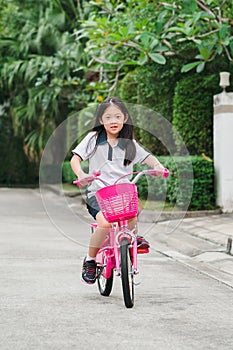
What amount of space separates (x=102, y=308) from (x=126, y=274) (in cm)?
43

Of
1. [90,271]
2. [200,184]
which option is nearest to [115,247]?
[90,271]

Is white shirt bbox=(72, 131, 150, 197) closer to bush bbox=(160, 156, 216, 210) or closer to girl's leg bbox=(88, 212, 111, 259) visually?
girl's leg bbox=(88, 212, 111, 259)

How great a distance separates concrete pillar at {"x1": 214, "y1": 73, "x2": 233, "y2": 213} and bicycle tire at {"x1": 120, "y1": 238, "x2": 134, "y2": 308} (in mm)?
8022

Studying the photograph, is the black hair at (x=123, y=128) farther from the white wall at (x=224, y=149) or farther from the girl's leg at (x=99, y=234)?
the white wall at (x=224, y=149)

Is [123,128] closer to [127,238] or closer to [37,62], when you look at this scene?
[127,238]

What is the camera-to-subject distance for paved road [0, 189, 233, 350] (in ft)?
17.4

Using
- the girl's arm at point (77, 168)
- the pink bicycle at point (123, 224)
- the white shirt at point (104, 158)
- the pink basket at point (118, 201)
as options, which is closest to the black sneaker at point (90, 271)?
the pink bicycle at point (123, 224)

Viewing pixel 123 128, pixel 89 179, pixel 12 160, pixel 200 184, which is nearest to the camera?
pixel 89 179

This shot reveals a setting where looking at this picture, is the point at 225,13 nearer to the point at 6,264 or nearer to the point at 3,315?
the point at 6,264

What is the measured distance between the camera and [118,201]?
6191 millimetres

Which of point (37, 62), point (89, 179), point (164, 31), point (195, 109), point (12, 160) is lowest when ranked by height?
point (12, 160)

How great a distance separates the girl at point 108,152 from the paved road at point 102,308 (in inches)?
15.5

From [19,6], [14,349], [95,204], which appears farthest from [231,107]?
[19,6]

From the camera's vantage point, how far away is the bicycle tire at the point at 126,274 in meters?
6.18
